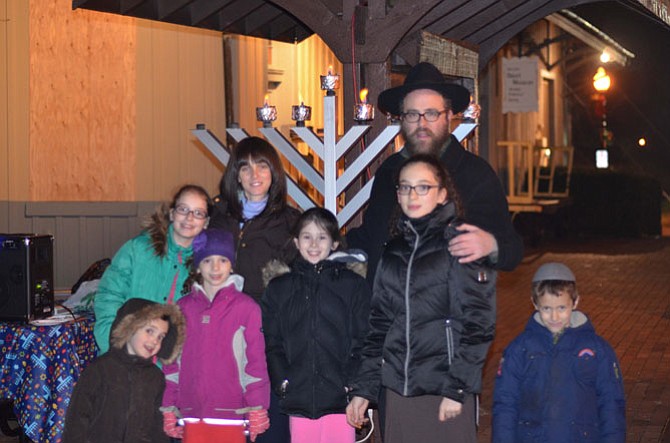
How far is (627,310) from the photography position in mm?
11914

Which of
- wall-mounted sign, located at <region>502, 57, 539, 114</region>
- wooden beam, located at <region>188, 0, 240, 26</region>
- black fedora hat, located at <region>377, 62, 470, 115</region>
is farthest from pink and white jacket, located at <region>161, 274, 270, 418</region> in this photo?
wall-mounted sign, located at <region>502, 57, 539, 114</region>

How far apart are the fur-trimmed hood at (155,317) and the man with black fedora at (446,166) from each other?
0.83 metres

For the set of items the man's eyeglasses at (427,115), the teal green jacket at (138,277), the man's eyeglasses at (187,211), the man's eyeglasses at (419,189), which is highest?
the man's eyeglasses at (427,115)

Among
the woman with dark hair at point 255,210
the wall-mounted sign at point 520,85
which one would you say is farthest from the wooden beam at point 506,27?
the wall-mounted sign at point 520,85

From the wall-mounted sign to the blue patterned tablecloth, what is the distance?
1380 cm

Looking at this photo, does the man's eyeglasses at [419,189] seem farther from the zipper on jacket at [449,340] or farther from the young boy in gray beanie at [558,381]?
the young boy in gray beanie at [558,381]

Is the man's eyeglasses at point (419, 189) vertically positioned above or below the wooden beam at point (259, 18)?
below

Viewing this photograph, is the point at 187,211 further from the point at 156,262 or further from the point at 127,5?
the point at 127,5

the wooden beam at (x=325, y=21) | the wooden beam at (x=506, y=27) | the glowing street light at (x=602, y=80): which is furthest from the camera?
the glowing street light at (x=602, y=80)

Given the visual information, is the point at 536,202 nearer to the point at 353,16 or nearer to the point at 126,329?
the point at 353,16

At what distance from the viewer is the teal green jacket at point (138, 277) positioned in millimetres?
4984

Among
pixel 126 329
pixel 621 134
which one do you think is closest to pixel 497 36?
pixel 126 329

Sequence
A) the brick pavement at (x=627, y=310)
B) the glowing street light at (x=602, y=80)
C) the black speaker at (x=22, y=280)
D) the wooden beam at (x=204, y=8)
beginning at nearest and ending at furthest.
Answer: the black speaker at (x=22, y=280), the brick pavement at (x=627, y=310), the wooden beam at (x=204, y=8), the glowing street light at (x=602, y=80)

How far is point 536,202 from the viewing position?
17453 mm
